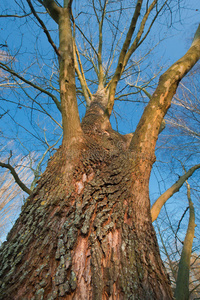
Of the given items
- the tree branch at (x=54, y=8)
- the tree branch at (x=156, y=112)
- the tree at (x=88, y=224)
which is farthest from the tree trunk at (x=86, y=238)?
the tree branch at (x=54, y=8)

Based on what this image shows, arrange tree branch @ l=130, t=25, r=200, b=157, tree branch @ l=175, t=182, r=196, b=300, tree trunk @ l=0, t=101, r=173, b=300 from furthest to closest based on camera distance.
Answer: tree branch @ l=175, t=182, r=196, b=300, tree branch @ l=130, t=25, r=200, b=157, tree trunk @ l=0, t=101, r=173, b=300

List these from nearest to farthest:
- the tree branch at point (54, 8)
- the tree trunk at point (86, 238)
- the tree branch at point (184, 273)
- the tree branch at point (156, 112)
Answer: the tree trunk at point (86, 238)
the tree branch at point (156, 112)
the tree branch at point (184, 273)
the tree branch at point (54, 8)

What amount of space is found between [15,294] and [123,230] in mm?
570

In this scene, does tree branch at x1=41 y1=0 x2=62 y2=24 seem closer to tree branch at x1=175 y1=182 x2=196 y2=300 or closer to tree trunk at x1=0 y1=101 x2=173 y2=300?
tree trunk at x1=0 y1=101 x2=173 y2=300

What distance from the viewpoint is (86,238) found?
34.1 inches

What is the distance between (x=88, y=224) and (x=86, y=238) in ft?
0.23

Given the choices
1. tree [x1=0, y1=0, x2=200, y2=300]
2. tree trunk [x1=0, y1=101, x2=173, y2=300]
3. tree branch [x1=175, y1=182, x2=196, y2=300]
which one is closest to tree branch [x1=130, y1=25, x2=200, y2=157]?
tree [x1=0, y1=0, x2=200, y2=300]

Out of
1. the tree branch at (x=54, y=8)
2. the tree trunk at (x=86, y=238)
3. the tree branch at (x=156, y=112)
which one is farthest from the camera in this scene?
the tree branch at (x=54, y=8)

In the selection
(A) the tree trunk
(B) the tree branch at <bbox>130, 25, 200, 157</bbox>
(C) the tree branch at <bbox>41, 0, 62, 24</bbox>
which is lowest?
(A) the tree trunk

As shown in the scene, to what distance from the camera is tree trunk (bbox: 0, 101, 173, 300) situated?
2.30 feet

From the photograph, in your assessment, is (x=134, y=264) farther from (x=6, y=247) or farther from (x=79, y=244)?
(x=6, y=247)

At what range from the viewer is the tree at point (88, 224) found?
2.33 feet

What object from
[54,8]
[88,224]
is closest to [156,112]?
[88,224]

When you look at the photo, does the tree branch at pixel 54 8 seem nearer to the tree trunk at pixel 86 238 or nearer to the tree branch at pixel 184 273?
the tree trunk at pixel 86 238
